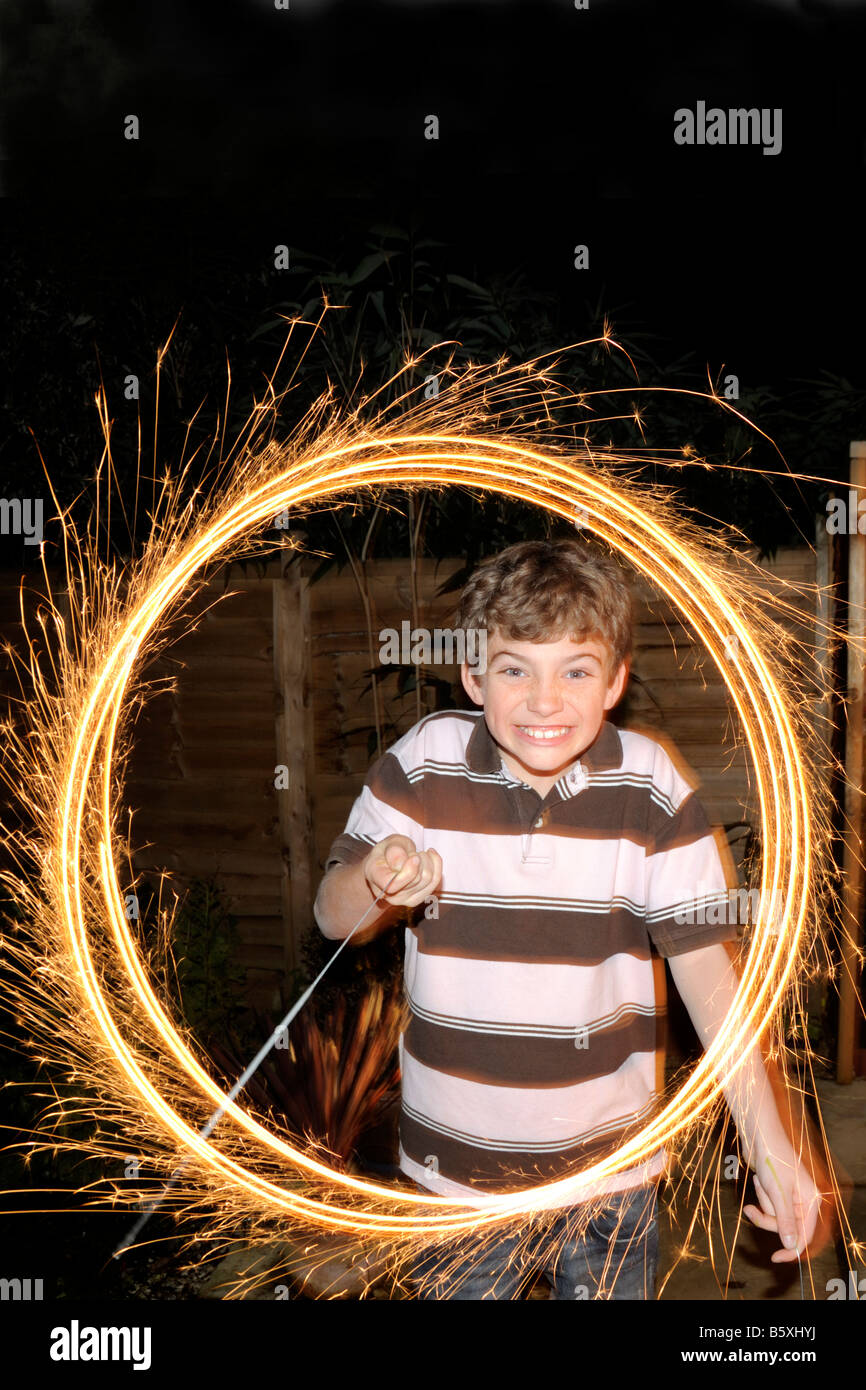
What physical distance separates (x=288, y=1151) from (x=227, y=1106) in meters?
0.20

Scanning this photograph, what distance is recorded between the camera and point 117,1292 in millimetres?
2873

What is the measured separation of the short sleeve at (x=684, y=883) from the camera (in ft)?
6.09

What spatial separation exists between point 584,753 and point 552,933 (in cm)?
36

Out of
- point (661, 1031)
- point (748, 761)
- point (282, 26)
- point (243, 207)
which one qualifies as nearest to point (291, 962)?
point (661, 1031)

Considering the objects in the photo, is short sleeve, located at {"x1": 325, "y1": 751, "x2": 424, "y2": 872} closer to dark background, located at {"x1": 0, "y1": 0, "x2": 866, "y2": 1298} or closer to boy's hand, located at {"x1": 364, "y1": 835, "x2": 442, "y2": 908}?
boy's hand, located at {"x1": 364, "y1": 835, "x2": 442, "y2": 908}

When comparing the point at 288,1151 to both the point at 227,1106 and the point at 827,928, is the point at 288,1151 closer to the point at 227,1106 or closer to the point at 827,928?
the point at 227,1106

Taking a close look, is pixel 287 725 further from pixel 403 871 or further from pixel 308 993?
pixel 403 871

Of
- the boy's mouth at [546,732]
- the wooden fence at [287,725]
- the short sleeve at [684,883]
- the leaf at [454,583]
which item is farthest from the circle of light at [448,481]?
the wooden fence at [287,725]

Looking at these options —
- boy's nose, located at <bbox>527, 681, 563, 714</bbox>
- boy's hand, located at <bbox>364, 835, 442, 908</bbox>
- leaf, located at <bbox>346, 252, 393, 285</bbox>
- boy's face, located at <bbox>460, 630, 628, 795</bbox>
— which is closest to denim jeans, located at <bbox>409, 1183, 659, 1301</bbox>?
boy's hand, located at <bbox>364, 835, 442, 908</bbox>

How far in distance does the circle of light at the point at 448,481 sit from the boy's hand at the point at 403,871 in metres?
0.73

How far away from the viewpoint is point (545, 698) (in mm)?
1900

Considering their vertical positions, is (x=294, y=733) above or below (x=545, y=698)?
below

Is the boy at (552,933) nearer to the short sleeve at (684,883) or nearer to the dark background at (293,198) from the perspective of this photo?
the short sleeve at (684,883)

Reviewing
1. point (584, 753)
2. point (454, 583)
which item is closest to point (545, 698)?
point (584, 753)
